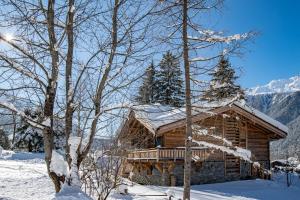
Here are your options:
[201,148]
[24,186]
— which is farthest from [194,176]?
[24,186]

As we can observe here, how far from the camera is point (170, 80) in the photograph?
42.5 metres

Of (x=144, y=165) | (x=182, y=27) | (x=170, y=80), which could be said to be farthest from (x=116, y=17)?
(x=170, y=80)

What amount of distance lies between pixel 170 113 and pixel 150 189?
4205mm

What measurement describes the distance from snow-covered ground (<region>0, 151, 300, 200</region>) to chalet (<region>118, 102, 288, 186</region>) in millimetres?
1330

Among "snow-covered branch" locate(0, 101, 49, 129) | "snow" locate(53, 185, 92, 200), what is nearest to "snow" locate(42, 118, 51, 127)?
"snow-covered branch" locate(0, 101, 49, 129)

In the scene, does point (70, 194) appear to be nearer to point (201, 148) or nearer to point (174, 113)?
point (174, 113)

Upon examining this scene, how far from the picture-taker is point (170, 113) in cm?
2091

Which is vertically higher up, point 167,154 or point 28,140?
point 28,140

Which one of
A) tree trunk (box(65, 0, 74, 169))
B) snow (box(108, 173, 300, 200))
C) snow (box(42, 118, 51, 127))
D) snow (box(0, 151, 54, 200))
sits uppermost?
tree trunk (box(65, 0, 74, 169))

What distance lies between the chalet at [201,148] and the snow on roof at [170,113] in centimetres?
7

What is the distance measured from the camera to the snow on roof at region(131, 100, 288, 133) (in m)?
8.52

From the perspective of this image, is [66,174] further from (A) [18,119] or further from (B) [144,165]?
(B) [144,165]

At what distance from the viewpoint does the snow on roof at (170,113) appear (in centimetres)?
852

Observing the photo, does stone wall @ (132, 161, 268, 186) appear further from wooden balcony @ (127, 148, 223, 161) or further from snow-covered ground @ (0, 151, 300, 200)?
snow-covered ground @ (0, 151, 300, 200)
